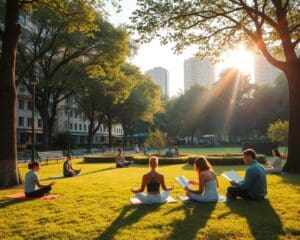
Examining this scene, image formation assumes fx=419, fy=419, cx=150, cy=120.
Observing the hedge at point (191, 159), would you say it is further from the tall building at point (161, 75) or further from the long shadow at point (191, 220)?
the tall building at point (161, 75)

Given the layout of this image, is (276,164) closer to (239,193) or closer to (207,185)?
(239,193)

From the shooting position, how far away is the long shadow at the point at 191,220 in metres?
7.18

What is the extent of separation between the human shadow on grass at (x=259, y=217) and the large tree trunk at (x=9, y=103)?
30.8 ft

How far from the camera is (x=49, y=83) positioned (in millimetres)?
42250

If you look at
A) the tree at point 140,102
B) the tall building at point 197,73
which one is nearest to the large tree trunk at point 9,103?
the tree at point 140,102

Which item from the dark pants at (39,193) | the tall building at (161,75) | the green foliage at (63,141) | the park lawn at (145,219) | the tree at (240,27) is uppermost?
the tall building at (161,75)

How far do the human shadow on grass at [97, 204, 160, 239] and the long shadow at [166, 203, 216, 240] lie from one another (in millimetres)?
654

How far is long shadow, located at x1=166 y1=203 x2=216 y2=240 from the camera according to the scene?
283 inches

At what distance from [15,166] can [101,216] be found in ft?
28.2

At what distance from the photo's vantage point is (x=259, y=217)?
8.41 meters

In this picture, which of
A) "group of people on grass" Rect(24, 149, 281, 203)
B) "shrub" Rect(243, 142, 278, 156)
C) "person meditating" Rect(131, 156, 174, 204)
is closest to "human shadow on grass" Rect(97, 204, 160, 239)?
"person meditating" Rect(131, 156, 174, 204)

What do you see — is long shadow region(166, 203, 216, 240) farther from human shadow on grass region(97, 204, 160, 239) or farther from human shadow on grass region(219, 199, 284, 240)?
human shadow on grass region(97, 204, 160, 239)

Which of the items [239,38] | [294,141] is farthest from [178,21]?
[294,141]

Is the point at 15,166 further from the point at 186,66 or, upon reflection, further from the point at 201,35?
the point at 186,66
